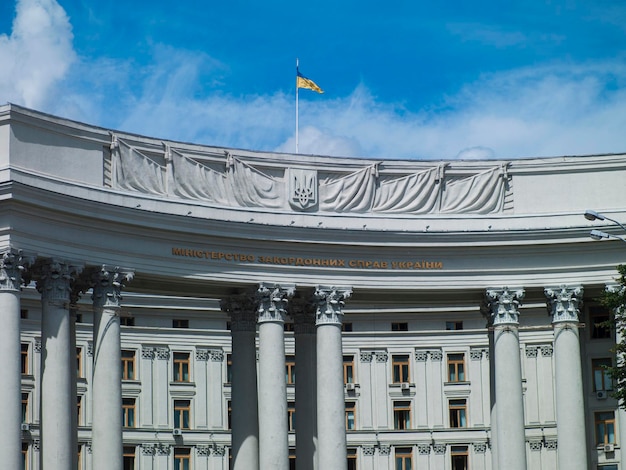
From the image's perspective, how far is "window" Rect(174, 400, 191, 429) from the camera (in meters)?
88.8

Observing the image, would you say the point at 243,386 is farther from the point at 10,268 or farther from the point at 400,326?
the point at 400,326

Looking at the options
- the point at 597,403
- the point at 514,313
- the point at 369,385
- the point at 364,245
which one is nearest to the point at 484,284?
the point at 514,313

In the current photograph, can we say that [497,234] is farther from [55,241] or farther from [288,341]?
[288,341]

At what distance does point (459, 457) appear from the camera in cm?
9075

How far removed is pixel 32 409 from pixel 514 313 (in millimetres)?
31465

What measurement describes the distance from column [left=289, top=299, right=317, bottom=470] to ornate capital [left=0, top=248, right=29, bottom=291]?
15187 millimetres

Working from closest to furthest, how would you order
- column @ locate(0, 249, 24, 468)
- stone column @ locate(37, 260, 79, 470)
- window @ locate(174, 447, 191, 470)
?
1. column @ locate(0, 249, 24, 468)
2. stone column @ locate(37, 260, 79, 470)
3. window @ locate(174, 447, 191, 470)

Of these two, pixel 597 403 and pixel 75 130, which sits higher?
pixel 75 130

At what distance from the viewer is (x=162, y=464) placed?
87.5 metres

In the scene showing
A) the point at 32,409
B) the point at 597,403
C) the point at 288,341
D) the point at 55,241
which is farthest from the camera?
the point at 288,341

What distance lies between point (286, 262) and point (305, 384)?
646 centimetres

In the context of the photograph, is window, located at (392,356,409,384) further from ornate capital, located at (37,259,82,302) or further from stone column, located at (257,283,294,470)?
ornate capital, located at (37,259,82,302)

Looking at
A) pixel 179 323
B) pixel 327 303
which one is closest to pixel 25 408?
pixel 179 323

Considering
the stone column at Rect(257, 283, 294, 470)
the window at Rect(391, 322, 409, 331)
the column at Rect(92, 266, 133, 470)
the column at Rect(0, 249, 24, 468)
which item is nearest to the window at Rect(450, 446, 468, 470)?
the window at Rect(391, 322, 409, 331)
